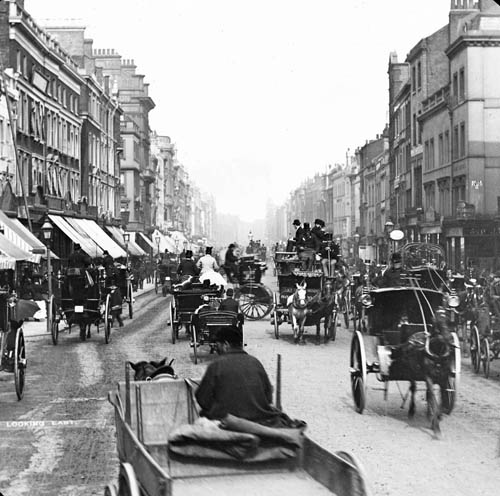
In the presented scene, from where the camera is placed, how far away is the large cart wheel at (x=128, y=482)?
19.4 feet

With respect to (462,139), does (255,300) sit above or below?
below

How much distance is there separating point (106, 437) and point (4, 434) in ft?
4.24

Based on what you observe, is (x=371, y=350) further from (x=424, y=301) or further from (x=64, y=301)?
(x=64, y=301)

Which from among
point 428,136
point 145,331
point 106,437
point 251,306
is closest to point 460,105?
point 428,136

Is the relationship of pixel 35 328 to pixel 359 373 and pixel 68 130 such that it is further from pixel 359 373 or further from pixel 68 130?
pixel 68 130

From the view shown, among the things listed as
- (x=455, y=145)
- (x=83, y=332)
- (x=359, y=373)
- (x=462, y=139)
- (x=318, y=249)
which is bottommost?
(x=83, y=332)

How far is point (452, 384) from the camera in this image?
39.5 ft

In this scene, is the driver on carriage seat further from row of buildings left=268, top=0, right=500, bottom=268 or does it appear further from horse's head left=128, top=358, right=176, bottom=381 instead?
row of buildings left=268, top=0, right=500, bottom=268

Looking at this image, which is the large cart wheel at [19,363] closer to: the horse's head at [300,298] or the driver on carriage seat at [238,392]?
the driver on carriage seat at [238,392]

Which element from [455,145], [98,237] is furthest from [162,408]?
[98,237]

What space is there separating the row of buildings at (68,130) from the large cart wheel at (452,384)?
948 inches

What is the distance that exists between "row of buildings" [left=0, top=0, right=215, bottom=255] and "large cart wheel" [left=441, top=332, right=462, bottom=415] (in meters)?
24.1

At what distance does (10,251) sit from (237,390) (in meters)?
25.0

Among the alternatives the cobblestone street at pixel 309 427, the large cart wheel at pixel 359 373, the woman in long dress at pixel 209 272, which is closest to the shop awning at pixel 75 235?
the woman in long dress at pixel 209 272
